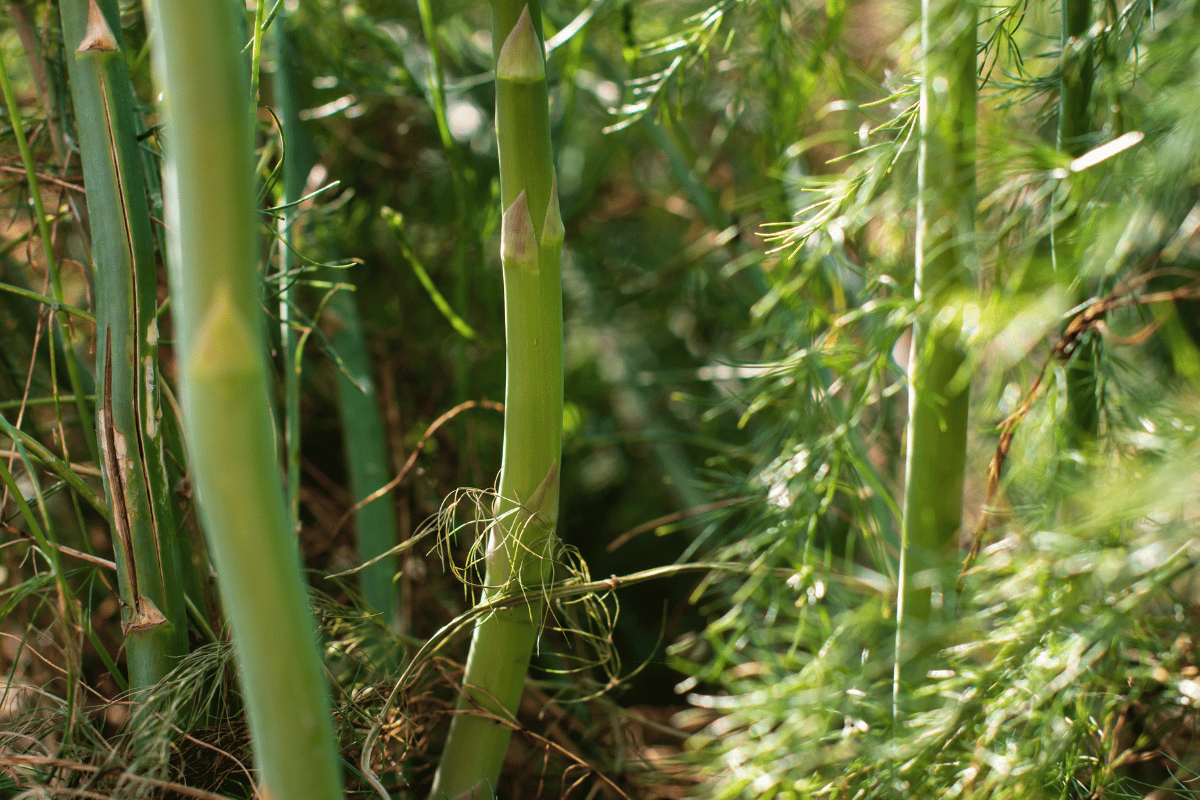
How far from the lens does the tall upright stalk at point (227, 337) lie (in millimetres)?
195

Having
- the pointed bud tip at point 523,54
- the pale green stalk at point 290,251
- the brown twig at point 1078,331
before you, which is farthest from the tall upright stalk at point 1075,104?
the pale green stalk at point 290,251

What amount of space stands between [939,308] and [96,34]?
0.41 meters

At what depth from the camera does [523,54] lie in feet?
0.99

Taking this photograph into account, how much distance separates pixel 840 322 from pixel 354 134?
22.2 inches

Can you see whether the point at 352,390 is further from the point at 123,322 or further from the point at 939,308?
the point at 939,308

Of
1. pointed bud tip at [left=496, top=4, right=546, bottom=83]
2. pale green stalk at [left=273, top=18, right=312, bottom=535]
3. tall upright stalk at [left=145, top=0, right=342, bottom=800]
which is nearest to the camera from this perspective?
tall upright stalk at [left=145, top=0, right=342, bottom=800]

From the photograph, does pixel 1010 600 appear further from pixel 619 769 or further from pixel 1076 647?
pixel 619 769

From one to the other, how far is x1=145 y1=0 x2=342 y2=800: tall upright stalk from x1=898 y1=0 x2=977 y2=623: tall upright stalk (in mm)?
276

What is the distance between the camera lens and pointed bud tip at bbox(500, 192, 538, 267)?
0.31 metres

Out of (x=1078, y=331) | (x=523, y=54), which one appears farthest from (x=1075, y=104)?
(x=523, y=54)

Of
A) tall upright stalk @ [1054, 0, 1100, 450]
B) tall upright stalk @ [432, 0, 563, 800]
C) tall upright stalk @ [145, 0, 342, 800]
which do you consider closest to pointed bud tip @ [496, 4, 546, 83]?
tall upright stalk @ [432, 0, 563, 800]

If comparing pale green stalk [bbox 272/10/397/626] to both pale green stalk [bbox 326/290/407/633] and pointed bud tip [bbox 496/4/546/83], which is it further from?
pointed bud tip [bbox 496/4/546/83]

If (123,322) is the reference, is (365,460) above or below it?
below

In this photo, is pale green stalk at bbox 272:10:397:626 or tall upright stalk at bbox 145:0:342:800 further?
pale green stalk at bbox 272:10:397:626
